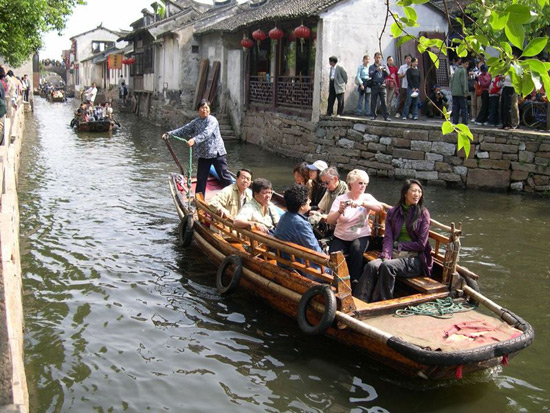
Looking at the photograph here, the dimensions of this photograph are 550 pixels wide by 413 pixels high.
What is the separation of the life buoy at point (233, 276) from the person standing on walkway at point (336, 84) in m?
10.2

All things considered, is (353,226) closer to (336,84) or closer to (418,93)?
(336,84)

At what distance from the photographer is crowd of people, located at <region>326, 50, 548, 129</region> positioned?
14.2 metres

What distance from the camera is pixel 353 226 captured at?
260 inches

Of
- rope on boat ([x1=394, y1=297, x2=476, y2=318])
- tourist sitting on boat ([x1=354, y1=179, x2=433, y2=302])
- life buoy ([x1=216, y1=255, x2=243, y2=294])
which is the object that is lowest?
life buoy ([x1=216, y1=255, x2=243, y2=294])

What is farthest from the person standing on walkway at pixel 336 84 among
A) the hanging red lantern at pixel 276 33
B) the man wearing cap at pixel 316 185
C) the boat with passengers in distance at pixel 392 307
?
the boat with passengers in distance at pixel 392 307

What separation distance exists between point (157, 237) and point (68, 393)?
15.8 ft

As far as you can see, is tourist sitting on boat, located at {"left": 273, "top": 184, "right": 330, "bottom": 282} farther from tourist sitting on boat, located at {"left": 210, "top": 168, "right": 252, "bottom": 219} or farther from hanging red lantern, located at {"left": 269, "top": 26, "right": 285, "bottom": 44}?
hanging red lantern, located at {"left": 269, "top": 26, "right": 285, "bottom": 44}

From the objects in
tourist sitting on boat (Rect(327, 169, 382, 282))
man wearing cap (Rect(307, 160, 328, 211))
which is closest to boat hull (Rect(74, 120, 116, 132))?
man wearing cap (Rect(307, 160, 328, 211))

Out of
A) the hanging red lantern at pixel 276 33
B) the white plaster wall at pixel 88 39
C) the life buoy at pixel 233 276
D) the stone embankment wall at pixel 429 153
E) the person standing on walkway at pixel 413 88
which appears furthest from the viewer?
the white plaster wall at pixel 88 39

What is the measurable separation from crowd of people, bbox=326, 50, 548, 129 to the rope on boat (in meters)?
9.31

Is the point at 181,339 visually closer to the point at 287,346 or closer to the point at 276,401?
the point at 287,346

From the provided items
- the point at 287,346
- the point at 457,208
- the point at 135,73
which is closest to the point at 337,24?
the point at 457,208

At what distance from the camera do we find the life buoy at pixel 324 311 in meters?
5.36

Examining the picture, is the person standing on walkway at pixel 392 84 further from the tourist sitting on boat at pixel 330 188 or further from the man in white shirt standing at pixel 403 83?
the tourist sitting on boat at pixel 330 188
